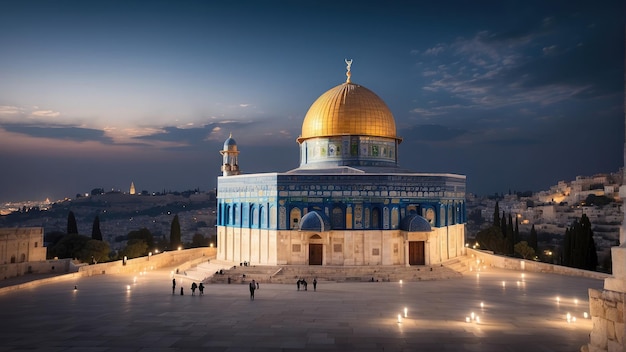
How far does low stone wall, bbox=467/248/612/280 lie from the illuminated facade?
9.67 feet

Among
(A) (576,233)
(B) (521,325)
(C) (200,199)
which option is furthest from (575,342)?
(C) (200,199)

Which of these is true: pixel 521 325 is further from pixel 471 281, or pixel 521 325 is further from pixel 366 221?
pixel 366 221

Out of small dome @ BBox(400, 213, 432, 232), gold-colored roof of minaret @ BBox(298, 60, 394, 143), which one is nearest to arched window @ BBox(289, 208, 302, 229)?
small dome @ BBox(400, 213, 432, 232)

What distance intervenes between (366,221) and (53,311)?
18948mm

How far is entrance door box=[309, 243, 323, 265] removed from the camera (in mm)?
33281

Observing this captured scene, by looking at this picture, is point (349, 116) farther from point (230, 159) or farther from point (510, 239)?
point (510, 239)

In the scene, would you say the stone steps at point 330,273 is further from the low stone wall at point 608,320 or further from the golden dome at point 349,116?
the low stone wall at point 608,320

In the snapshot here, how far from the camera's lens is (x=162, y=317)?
63.8 feet

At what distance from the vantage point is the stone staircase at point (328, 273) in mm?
30625

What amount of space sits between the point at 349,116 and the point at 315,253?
11949mm

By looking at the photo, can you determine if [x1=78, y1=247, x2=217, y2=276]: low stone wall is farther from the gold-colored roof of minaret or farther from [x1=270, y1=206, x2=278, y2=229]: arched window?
the gold-colored roof of minaret

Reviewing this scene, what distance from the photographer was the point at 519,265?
1454 inches

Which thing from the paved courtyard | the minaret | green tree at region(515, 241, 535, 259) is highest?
the minaret

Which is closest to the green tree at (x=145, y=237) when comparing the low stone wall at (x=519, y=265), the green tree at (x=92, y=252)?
the green tree at (x=92, y=252)
